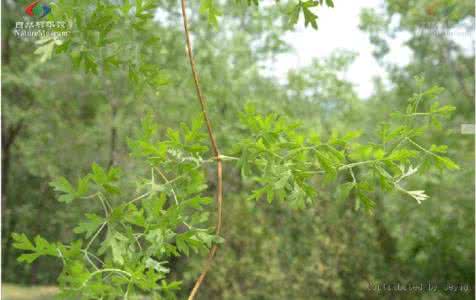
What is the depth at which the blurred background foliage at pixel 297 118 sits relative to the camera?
610 cm

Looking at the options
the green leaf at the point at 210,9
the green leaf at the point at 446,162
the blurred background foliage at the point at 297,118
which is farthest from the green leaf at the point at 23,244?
the blurred background foliage at the point at 297,118

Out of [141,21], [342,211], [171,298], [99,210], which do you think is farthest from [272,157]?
[99,210]

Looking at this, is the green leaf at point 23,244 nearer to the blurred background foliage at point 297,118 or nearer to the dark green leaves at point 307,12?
the dark green leaves at point 307,12

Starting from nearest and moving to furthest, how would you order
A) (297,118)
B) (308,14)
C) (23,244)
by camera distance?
(23,244) → (308,14) → (297,118)

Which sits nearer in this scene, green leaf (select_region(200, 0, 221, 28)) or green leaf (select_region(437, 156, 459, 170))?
green leaf (select_region(437, 156, 459, 170))

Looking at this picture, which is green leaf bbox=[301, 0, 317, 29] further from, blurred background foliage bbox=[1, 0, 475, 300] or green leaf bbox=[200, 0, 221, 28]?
blurred background foliage bbox=[1, 0, 475, 300]

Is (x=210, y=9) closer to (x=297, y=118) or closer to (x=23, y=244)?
(x=23, y=244)

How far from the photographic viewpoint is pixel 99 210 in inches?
330

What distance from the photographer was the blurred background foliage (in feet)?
20.0

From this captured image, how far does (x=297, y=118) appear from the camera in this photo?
7.05 metres

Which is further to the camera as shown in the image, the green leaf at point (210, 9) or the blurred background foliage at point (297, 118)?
the blurred background foliage at point (297, 118)

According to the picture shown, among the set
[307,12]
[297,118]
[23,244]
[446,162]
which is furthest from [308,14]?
[297,118]

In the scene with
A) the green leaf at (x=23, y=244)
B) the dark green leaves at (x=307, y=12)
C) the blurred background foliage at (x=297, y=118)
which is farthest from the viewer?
the blurred background foliage at (x=297, y=118)

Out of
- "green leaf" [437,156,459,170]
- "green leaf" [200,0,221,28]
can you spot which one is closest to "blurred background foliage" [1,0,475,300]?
"green leaf" [200,0,221,28]
